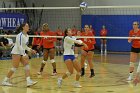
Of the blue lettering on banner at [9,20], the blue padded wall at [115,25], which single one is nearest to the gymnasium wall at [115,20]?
the blue padded wall at [115,25]

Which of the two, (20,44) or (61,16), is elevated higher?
(61,16)

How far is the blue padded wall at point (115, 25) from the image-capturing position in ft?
75.4

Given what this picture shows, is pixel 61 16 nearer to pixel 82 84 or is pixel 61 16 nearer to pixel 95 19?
pixel 95 19

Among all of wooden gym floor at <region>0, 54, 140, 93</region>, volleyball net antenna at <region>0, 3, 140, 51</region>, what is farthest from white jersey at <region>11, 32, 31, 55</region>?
volleyball net antenna at <region>0, 3, 140, 51</region>

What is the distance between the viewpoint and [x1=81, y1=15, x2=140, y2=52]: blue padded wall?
75.4ft

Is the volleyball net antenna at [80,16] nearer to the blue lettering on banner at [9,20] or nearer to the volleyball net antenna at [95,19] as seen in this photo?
the volleyball net antenna at [95,19]

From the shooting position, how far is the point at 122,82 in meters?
10.5

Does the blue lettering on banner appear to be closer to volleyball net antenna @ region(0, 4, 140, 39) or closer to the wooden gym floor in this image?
volleyball net antenna @ region(0, 4, 140, 39)

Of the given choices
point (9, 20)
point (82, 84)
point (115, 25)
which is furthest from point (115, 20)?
point (82, 84)

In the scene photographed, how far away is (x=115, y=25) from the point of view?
2325cm

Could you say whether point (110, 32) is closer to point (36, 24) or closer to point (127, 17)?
point (127, 17)

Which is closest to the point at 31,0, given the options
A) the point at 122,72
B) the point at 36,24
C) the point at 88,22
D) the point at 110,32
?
the point at 36,24

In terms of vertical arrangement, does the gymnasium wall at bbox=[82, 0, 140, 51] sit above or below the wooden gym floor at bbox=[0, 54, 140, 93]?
above

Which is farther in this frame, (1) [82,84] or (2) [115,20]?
(2) [115,20]
